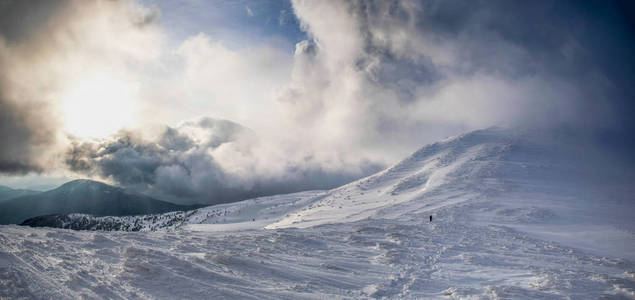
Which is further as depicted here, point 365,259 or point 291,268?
point 365,259

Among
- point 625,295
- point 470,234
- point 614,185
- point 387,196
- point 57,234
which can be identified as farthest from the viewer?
point 387,196

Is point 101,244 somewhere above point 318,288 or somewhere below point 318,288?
above

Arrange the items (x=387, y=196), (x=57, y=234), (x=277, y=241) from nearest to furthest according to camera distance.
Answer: (x=57, y=234), (x=277, y=241), (x=387, y=196)

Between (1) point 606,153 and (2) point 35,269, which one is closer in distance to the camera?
(2) point 35,269

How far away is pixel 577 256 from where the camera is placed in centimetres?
2230

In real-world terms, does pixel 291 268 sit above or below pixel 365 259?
above

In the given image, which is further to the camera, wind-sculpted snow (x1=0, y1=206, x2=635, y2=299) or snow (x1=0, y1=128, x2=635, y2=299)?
snow (x1=0, y1=128, x2=635, y2=299)

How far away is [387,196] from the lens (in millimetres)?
65500

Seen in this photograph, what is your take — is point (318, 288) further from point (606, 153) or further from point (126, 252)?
point (606, 153)

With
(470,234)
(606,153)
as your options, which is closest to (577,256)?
(470,234)

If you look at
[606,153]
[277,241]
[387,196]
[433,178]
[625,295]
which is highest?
[606,153]

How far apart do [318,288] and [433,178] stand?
62412mm

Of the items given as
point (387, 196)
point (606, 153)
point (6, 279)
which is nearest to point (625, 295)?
point (6, 279)

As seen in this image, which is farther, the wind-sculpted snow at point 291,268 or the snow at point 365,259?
the snow at point 365,259
